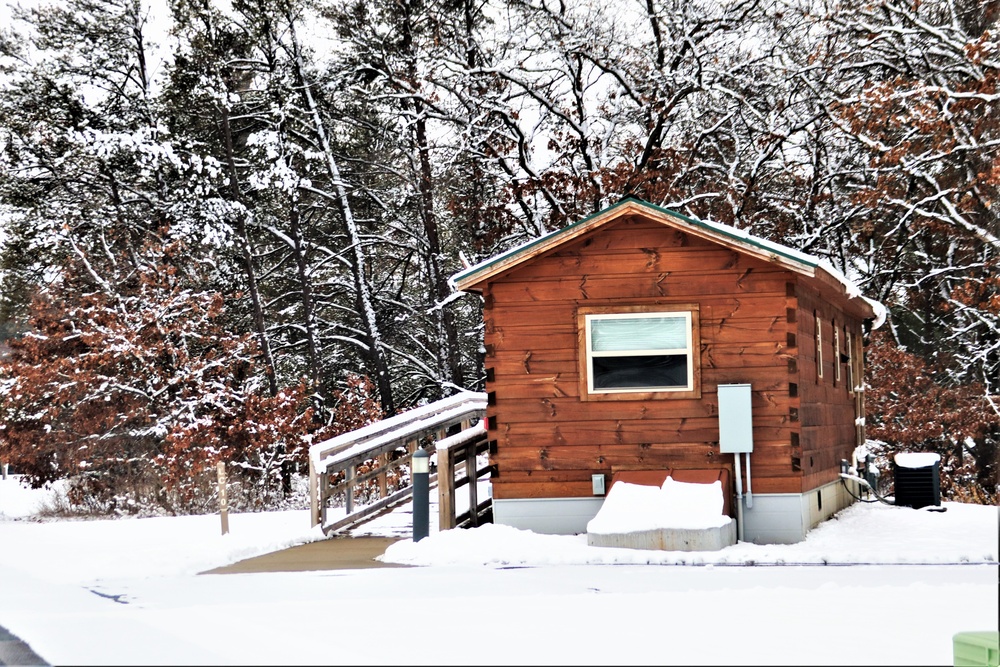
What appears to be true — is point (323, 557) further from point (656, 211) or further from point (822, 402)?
point (822, 402)

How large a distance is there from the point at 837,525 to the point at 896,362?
14927 mm

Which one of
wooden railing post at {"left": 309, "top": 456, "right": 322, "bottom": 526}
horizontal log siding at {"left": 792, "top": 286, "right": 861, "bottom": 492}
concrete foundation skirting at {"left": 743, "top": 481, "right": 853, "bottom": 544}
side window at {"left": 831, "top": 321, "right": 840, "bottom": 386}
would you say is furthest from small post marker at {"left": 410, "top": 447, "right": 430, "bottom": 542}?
side window at {"left": 831, "top": 321, "right": 840, "bottom": 386}

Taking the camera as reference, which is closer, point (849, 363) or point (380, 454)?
point (380, 454)

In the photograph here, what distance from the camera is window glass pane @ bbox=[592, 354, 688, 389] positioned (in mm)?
15359

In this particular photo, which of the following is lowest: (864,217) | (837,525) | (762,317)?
(837,525)

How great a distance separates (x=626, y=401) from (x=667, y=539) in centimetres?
205

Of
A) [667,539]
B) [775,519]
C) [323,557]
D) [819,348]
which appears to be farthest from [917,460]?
[323,557]

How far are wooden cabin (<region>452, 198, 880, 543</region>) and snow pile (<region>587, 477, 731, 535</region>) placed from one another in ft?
1.60

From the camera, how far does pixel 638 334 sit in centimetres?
1545

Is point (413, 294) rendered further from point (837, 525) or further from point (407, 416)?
point (837, 525)

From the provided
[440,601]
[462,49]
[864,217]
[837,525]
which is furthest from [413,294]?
[440,601]

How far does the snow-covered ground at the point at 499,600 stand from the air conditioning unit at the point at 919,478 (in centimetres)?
213

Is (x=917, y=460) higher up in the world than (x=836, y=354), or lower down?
lower down

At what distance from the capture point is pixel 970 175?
2912cm
